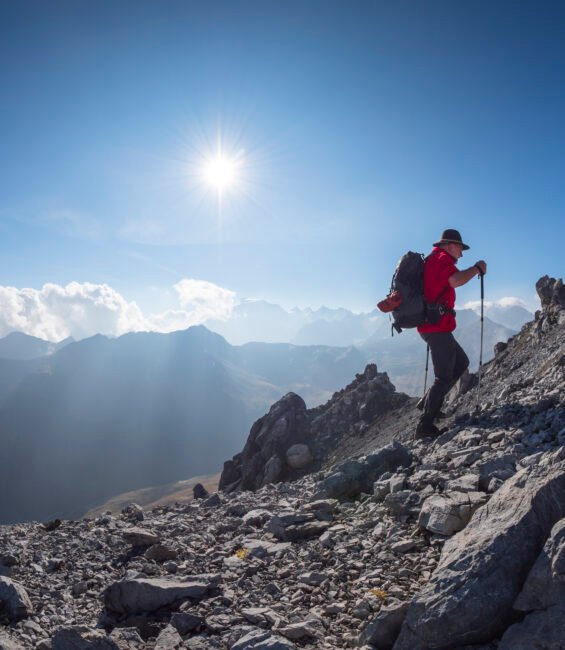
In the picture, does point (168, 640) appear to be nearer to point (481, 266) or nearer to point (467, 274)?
point (467, 274)

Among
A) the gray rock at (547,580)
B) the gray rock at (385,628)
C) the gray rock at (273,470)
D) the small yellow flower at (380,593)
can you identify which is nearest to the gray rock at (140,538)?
the small yellow flower at (380,593)

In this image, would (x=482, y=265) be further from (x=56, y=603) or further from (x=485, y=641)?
(x=56, y=603)

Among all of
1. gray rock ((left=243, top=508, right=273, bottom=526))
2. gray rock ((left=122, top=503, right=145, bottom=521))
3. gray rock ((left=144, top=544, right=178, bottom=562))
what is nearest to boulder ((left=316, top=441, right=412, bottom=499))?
gray rock ((left=243, top=508, right=273, bottom=526))

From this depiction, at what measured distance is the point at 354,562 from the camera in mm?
7309

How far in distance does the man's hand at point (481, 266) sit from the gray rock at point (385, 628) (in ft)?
27.5

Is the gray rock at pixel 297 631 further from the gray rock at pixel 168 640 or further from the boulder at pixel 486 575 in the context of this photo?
the gray rock at pixel 168 640

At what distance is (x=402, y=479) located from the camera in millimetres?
9672

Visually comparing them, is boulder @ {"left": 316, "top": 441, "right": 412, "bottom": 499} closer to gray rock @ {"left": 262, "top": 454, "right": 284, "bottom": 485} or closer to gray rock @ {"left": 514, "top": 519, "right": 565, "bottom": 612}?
gray rock @ {"left": 514, "top": 519, "right": 565, "bottom": 612}

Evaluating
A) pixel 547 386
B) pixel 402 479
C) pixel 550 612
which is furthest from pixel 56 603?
pixel 547 386

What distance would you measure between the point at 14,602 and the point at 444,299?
11475 millimetres

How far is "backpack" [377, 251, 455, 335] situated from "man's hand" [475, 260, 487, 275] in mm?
941

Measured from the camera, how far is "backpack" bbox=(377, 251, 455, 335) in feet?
38.8

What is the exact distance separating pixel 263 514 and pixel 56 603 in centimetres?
509

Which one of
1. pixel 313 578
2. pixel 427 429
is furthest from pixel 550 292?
pixel 313 578
